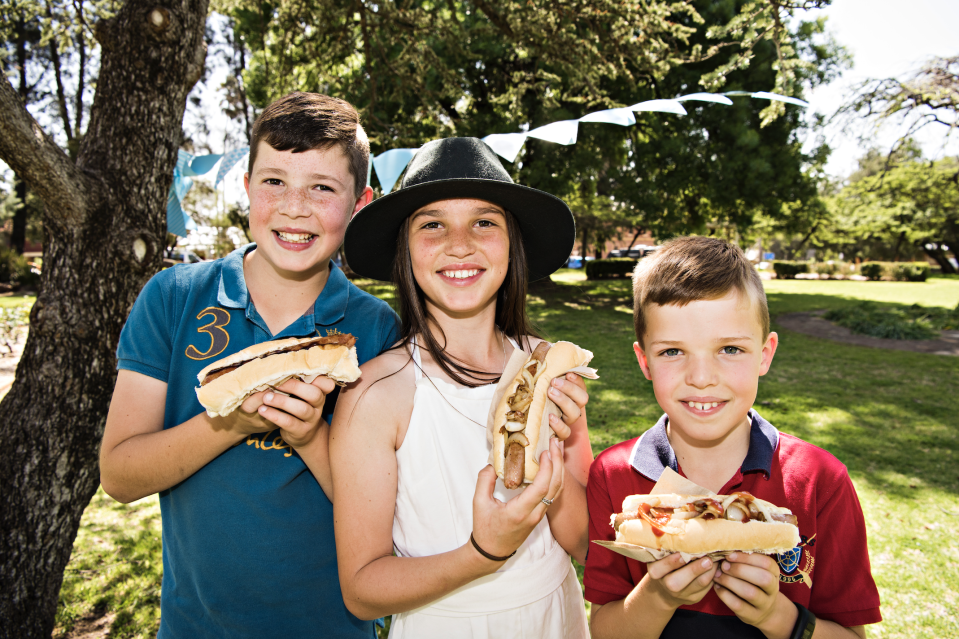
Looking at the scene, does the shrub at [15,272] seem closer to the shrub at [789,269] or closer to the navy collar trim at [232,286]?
the navy collar trim at [232,286]

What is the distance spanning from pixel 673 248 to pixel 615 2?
5.48m

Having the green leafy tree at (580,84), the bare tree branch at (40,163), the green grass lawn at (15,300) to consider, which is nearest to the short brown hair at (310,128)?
the bare tree branch at (40,163)

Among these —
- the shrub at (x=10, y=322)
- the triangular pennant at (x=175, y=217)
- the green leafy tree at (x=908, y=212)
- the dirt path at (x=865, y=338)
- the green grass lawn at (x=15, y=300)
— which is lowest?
the dirt path at (x=865, y=338)

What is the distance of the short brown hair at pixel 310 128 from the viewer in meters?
1.97

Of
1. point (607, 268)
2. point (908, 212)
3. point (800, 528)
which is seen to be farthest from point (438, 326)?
point (908, 212)

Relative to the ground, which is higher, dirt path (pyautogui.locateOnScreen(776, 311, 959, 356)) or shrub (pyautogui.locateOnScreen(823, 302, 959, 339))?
shrub (pyautogui.locateOnScreen(823, 302, 959, 339))

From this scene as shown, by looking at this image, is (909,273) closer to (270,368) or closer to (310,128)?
(310,128)

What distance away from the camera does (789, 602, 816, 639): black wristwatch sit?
153 cm

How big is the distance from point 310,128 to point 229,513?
148 centimetres

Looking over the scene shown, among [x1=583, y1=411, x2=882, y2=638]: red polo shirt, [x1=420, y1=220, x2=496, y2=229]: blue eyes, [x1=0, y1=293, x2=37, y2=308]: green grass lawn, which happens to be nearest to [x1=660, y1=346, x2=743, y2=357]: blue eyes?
[x1=583, y1=411, x2=882, y2=638]: red polo shirt

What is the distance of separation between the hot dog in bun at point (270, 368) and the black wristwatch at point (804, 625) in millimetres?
1573

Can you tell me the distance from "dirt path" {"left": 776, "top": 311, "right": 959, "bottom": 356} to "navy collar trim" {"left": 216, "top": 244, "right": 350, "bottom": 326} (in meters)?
15.0

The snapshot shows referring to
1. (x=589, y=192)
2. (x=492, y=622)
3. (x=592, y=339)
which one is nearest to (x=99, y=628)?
(x=492, y=622)

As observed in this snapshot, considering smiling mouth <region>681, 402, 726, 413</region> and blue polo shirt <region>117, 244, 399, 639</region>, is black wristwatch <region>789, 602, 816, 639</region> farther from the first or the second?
blue polo shirt <region>117, 244, 399, 639</region>
